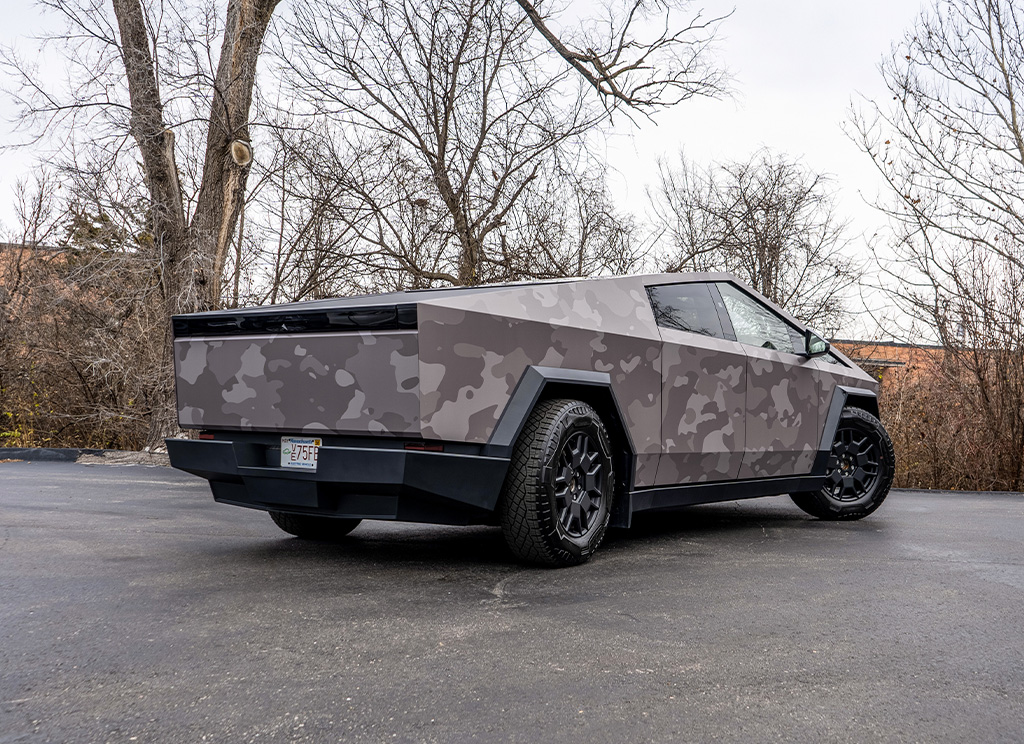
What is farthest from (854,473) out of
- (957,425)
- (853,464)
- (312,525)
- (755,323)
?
(957,425)

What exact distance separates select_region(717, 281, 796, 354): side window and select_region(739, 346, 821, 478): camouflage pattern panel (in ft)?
0.25

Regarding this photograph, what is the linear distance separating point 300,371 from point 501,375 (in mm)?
939

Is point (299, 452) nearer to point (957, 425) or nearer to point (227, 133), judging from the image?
point (957, 425)

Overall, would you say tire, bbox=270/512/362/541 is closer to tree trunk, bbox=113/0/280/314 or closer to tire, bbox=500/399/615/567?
tire, bbox=500/399/615/567

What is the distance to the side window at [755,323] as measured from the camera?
18.6 ft

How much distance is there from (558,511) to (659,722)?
2027 millimetres

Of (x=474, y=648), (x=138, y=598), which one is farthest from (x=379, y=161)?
(x=474, y=648)

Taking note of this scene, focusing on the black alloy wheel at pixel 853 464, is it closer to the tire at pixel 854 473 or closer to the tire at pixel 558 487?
the tire at pixel 854 473

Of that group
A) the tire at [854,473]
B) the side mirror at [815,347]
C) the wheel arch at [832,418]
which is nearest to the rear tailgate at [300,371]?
the side mirror at [815,347]

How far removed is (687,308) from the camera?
208 inches

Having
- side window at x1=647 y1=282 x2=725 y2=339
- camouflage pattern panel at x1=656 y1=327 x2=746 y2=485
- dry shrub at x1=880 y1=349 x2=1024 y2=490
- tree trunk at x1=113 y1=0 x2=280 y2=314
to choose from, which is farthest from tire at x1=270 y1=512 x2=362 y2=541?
dry shrub at x1=880 y1=349 x2=1024 y2=490

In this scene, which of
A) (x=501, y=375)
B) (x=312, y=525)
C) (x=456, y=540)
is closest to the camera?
(x=501, y=375)

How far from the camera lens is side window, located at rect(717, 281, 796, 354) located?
5.66 meters

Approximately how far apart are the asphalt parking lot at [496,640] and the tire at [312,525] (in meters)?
0.11
